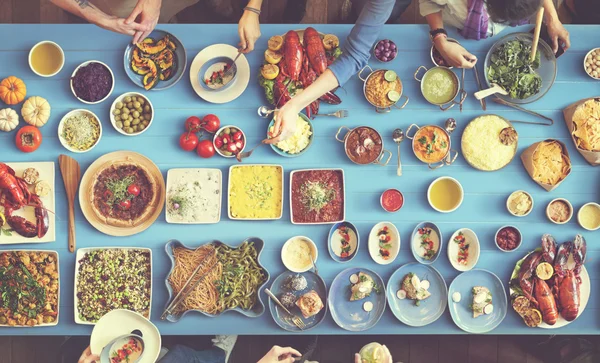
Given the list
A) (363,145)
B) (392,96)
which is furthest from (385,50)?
(363,145)

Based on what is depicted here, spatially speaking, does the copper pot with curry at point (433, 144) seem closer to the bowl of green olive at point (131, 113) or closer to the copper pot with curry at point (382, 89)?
the copper pot with curry at point (382, 89)

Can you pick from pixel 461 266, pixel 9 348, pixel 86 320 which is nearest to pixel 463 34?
pixel 461 266

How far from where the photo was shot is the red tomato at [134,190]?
328cm

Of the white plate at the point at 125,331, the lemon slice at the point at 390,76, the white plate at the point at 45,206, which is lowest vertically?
the white plate at the point at 125,331

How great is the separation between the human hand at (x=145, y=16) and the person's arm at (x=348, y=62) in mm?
1186

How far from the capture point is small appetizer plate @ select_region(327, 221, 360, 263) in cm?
333

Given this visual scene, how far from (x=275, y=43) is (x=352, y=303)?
6.21 ft

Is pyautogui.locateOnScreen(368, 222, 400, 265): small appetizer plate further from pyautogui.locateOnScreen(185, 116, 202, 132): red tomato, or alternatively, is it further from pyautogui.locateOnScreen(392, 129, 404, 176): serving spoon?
pyautogui.locateOnScreen(185, 116, 202, 132): red tomato

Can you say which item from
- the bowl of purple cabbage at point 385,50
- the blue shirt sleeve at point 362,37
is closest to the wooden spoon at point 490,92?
the bowl of purple cabbage at point 385,50

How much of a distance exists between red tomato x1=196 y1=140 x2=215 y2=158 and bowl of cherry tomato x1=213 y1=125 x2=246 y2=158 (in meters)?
0.03

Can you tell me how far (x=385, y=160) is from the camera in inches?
133

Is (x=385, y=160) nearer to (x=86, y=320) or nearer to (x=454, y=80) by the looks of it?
(x=454, y=80)

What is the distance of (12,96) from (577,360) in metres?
4.59

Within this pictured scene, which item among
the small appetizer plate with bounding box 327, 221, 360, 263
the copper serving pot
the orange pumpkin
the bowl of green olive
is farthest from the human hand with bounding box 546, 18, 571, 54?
the orange pumpkin
